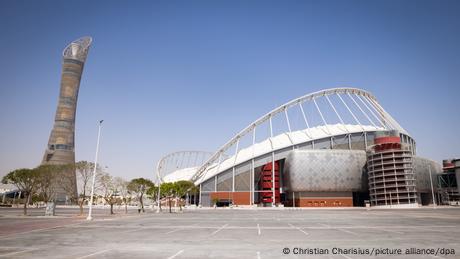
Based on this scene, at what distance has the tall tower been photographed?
127250 millimetres

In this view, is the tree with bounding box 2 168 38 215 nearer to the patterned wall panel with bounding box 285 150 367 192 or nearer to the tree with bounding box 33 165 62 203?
the tree with bounding box 33 165 62 203

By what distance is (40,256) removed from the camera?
39.0 ft

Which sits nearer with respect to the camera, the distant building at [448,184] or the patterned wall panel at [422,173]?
the patterned wall panel at [422,173]

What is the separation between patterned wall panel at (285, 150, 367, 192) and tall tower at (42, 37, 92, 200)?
9052cm

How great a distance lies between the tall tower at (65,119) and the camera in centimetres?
12725

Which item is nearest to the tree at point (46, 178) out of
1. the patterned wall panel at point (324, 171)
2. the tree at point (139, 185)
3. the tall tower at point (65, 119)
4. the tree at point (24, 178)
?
the tree at point (24, 178)

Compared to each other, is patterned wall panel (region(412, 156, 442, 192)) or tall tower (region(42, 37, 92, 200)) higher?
tall tower (region(42, 37, 92, 200))

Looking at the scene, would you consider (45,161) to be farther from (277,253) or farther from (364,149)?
(277,253)

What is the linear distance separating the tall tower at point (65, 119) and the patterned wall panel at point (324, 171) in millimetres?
90522

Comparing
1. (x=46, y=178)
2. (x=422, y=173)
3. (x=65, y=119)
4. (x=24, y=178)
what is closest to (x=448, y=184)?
(x=422, y=173)

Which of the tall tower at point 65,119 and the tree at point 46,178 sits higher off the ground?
the tall tower at point 65,119

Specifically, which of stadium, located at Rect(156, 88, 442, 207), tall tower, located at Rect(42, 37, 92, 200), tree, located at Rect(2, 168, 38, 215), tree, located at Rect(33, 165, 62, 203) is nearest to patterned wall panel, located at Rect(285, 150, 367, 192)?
stadium, located at Rect(156, 88, 442, 207)

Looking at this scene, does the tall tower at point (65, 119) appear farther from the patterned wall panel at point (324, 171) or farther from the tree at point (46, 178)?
the patterned wall panel at point (324, 171)

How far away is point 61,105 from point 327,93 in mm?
108198
